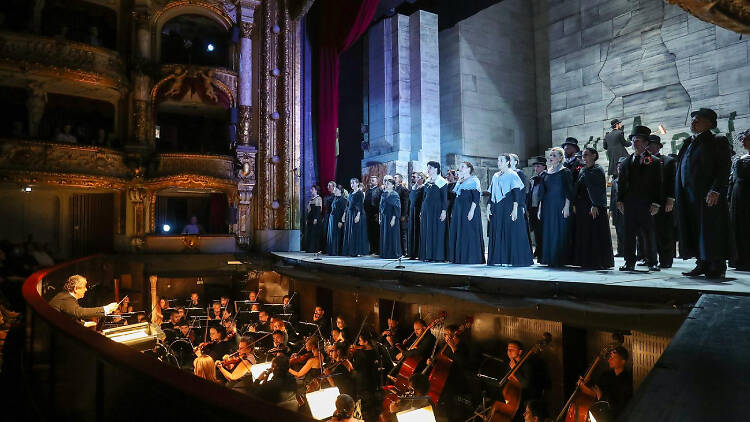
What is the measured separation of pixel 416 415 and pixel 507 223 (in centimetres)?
388

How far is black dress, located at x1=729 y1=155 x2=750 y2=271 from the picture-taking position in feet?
19.2

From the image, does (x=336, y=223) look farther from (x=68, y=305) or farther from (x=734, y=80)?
(x=734, y=80)

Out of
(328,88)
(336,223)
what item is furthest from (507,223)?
(328,88)

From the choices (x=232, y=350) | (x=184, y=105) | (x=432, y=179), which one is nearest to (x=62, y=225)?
(x=184, y=105)

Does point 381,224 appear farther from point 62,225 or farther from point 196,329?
point 62,225

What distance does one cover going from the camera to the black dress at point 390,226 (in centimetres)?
1000

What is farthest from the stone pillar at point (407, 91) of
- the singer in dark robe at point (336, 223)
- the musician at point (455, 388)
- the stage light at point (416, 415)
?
the stage light at point (416, 415)

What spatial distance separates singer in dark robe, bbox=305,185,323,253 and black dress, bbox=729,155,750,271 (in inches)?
354

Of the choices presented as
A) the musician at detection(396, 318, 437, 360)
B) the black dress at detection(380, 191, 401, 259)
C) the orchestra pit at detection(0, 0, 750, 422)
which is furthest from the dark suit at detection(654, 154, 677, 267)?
Answer: the black dress at detection(380, 191, 401, 259)

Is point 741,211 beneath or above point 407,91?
beneath

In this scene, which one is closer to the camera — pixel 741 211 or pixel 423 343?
pixel 741 211

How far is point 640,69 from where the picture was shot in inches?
461

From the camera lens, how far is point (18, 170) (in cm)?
1229

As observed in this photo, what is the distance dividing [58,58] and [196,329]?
834 centimetres
